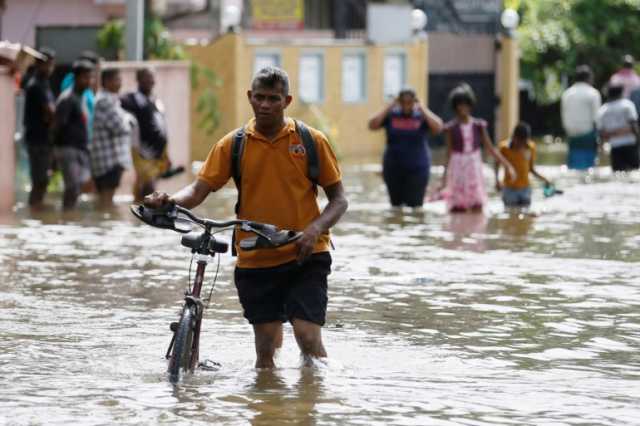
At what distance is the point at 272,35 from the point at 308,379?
33707 mm

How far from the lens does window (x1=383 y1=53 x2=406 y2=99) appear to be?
34.8 metres

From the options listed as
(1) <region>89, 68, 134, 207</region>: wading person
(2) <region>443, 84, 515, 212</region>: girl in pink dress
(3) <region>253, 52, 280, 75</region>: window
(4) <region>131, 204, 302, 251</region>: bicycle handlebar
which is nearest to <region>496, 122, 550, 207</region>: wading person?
(2) <region>443, 84, 515, 212</region>: girl in pink dress

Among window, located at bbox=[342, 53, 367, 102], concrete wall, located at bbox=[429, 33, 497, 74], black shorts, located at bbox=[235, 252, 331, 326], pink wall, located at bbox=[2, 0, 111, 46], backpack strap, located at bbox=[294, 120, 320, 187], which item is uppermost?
pink wall, located at bbox=[2, 0, 111, 46]

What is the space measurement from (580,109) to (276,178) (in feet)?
61.0

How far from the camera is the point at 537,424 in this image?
8.15 m

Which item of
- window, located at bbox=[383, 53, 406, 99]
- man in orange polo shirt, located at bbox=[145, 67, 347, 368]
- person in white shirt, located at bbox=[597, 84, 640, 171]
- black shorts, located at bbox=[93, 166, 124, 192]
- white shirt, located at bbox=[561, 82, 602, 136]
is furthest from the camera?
window, located at bbox=[383, 53, 406, 99]

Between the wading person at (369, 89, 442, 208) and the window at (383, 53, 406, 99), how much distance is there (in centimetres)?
1402

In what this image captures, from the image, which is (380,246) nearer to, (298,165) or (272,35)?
(298,165)

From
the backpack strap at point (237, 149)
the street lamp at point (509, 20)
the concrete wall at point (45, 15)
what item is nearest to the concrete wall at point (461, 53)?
the street lamp at point (509, 20)

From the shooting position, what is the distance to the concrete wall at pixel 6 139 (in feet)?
66.2

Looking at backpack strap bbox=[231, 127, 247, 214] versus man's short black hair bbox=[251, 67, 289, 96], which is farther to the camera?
backpack strap bbox=[231, 127, 247, 214]

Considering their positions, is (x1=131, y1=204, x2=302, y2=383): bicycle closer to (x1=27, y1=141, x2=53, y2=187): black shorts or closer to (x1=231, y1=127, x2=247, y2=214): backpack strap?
(x1=231, y1=127, x2=247, y2=214): backpack strap

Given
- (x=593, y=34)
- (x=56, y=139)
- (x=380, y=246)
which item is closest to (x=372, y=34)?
(x=593, y=34)

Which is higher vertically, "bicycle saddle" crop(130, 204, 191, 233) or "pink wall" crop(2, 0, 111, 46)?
"pink wall" crop(2, 0, 111, 46)
